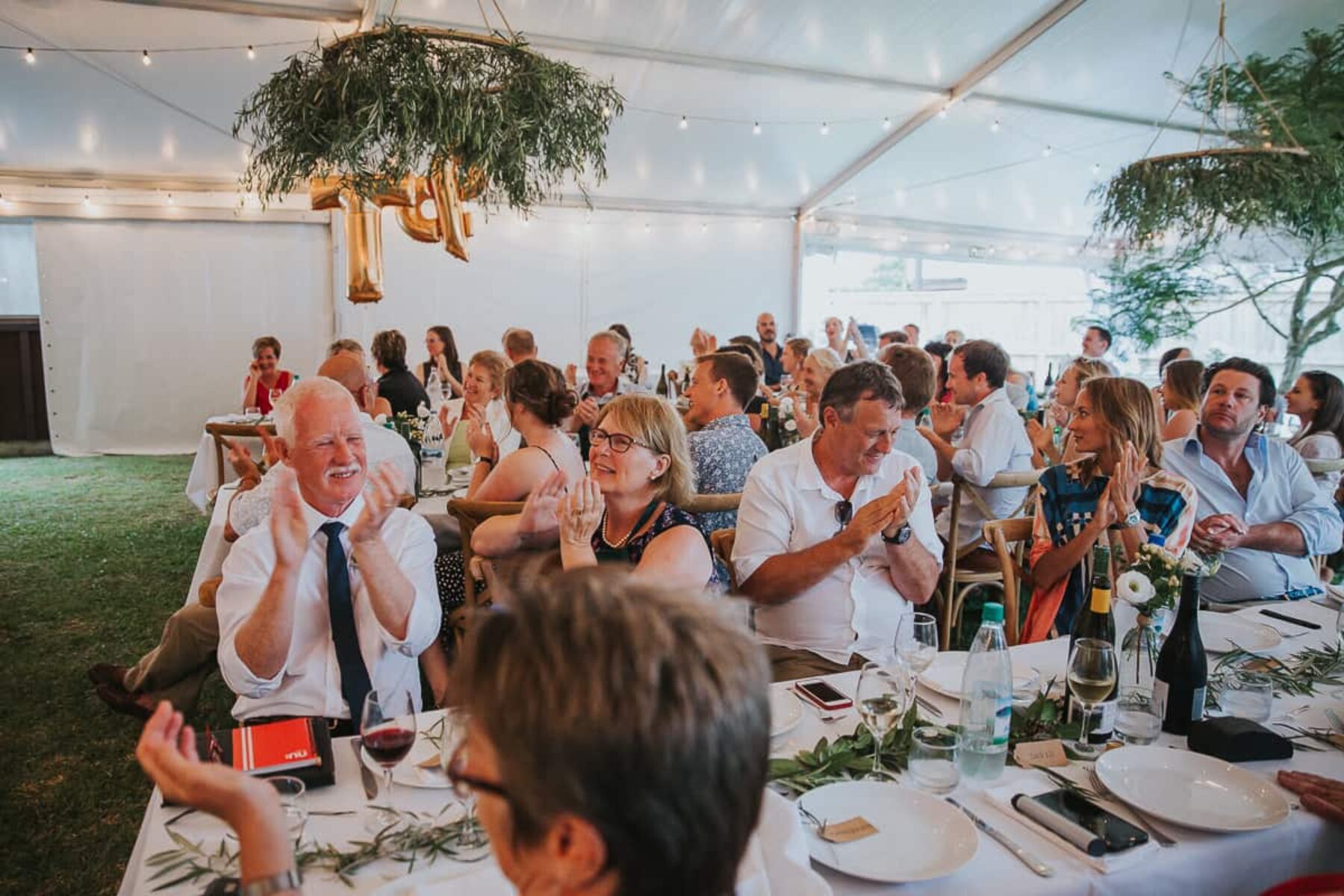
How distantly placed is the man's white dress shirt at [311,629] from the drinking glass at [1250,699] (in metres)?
1.75

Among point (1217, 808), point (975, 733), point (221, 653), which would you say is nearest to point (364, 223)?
point (221, 653)

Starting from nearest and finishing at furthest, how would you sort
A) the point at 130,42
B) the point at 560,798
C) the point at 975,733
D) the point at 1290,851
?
1. the point at 560,798
2. the point at 1290,851
3. the point at 975,733
4. the point at 130,42

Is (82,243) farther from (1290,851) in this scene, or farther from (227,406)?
(1290,851)

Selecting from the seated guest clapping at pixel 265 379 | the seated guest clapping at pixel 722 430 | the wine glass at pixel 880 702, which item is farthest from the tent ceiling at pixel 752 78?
the wine glass at pixel 880 702

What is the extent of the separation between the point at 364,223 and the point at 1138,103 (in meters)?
7.35

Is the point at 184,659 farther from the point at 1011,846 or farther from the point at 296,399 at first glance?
the point at 1011,846

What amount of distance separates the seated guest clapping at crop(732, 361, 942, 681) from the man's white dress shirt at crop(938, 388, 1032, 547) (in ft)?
5.10

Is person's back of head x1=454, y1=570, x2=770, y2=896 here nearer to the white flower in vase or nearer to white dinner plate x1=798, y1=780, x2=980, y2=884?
white dinner plate x1=798, y1=780, x2=980, y2=884

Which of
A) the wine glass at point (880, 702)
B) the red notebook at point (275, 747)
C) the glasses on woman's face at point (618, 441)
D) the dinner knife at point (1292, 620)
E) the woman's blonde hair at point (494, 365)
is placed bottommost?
the dinner knife at point (1292, 620)

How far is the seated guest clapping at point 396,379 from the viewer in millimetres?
6176

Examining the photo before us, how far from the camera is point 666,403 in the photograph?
7.77 ft

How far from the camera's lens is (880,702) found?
148 centimetres

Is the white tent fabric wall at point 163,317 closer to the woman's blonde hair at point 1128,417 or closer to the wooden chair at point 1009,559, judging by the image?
the wooden chair at point 1009,559

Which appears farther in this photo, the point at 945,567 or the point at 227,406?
the point at 227,406
